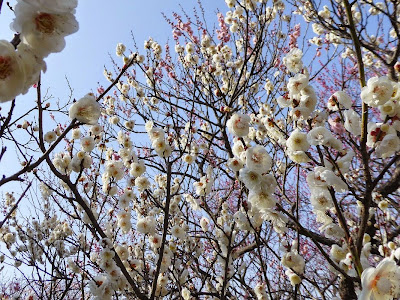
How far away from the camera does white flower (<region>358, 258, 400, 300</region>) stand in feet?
4.22

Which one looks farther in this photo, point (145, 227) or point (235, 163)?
point (145, 227)

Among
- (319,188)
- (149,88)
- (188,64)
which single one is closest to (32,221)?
(149,88)

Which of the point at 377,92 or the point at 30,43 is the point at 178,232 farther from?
the point at 30,43

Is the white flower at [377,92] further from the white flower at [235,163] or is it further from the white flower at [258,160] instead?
the white flower at [235,163]

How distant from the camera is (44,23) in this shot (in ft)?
3.17

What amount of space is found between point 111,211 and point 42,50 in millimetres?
3374

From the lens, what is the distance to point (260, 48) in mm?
4902

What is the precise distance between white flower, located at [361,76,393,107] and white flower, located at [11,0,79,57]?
137 centimetres

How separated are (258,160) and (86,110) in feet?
3.03

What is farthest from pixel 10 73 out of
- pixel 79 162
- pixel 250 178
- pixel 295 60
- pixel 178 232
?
pixel 178 232

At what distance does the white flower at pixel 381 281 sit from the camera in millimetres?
1287

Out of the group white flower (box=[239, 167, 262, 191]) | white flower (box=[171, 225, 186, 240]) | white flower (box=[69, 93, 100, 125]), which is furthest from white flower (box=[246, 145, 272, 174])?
white flower (box=[171, 225, 186, 240])

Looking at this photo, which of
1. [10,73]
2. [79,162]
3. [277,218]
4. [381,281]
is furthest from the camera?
[79,162]

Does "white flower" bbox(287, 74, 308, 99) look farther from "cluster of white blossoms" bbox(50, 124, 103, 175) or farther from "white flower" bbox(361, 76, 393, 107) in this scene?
"cluster of white blossoms" bbox(50, 124, 103, 175)
